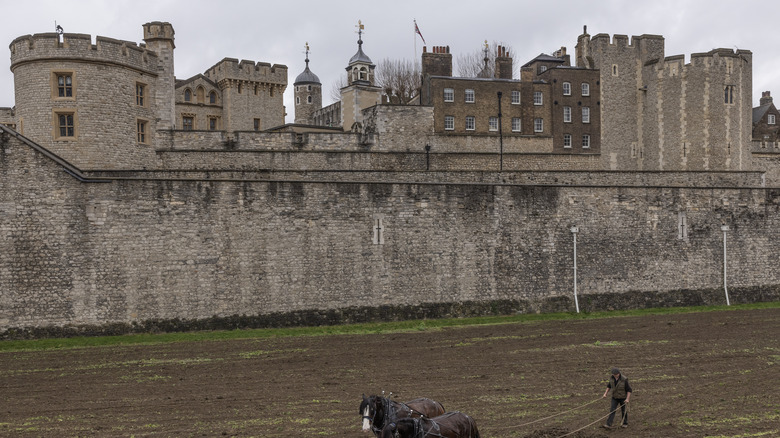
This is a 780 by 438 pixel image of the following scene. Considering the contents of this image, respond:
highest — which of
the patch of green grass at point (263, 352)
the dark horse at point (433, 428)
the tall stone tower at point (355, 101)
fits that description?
the tall stone tower at point (355, 101)

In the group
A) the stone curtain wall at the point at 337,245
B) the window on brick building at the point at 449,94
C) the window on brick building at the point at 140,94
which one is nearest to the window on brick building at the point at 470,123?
the window on brick building at the point at 449,94

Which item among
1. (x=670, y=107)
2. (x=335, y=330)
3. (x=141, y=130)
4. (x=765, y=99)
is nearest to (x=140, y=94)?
(x=141, y=130)

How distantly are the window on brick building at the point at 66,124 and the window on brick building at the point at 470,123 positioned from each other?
832 inches

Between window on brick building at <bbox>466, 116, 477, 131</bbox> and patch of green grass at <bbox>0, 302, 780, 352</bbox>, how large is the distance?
16.3 metres

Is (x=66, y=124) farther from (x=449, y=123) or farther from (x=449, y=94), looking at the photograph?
(x=449, y=94)

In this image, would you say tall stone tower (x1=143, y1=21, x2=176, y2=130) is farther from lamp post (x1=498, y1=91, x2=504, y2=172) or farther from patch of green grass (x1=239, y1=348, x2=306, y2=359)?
lamp post (x1=498, y1=91, x2=504, y2=172)

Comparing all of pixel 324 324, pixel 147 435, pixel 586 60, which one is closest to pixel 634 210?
pixel 324 324

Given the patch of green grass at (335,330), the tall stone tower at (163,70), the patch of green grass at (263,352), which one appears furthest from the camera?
the tall stone tower at (163,70)

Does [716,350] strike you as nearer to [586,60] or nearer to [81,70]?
[81,70]

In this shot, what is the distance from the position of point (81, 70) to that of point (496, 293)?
1561cm

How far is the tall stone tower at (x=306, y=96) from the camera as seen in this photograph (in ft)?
226

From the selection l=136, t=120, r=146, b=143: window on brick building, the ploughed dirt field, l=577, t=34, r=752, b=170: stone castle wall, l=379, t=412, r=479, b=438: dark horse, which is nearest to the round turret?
l=136, t=120, r=146, b=143: window on brick building

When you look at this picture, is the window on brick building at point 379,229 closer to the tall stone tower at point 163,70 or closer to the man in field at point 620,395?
the tall stone tower at point 163,70

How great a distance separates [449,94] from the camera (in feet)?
125
